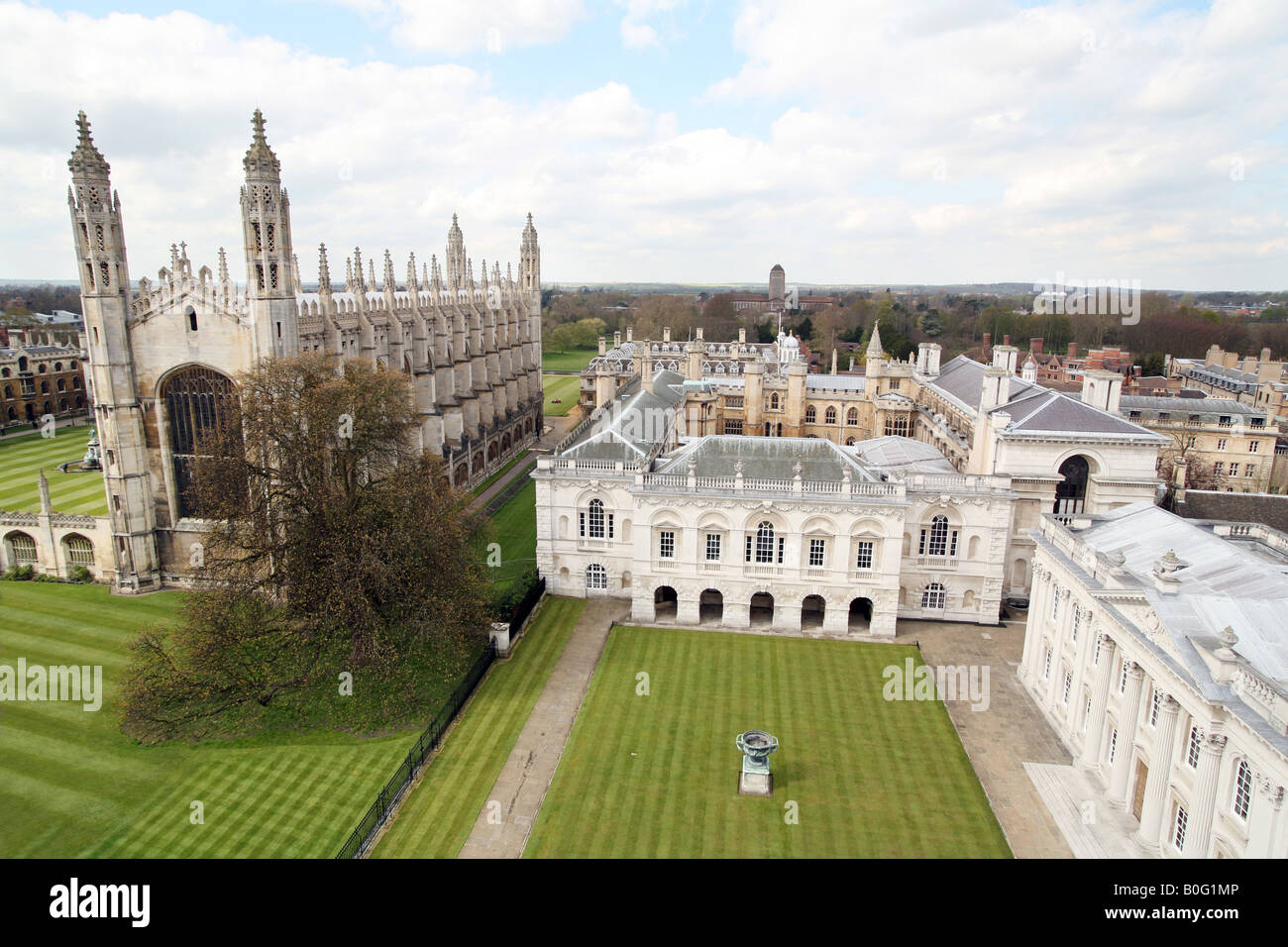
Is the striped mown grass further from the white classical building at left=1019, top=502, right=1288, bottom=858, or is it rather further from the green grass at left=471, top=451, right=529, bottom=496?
the white classical building at left=1019, top=502, right=1288, bottom=858

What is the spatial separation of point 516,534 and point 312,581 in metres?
20.5

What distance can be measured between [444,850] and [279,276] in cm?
2504

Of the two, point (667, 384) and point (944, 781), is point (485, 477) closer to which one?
point (667, 384)

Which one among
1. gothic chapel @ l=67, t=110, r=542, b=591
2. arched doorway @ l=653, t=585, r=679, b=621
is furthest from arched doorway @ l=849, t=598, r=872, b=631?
gothic chapel @ l=67, t=110, r=542, b=591

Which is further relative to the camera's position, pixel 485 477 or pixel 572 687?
pixel 485 477

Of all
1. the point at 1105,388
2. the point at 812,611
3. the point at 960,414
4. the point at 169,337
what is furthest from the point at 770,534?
the point at 169,337

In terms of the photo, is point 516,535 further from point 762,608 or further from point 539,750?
point 539,750

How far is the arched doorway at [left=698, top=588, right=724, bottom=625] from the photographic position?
3434cm

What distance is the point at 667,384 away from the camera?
57531mm

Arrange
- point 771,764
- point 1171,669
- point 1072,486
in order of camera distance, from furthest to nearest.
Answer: point 1072,486
point 771,764
point 1171,669

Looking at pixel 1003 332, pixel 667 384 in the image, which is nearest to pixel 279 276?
pixel 667 384

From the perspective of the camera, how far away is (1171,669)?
1838 cm

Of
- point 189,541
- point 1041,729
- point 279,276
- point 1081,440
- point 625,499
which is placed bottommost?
point 1041,729

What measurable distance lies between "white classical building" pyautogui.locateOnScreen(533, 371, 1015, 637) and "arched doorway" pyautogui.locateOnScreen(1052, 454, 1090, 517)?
497 cm
